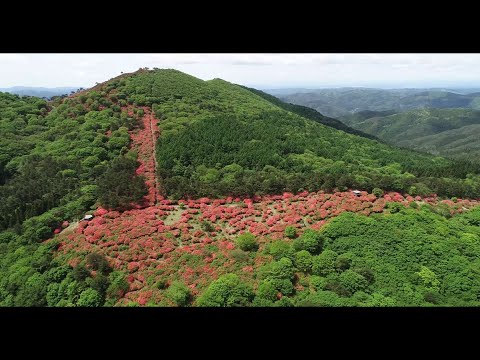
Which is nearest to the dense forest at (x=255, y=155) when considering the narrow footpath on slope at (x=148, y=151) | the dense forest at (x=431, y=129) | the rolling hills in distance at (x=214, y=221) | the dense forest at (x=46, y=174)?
the rolling hills in distance at (x=214, y=221)

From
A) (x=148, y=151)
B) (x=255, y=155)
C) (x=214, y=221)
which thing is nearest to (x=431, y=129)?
(x=255, y=155)

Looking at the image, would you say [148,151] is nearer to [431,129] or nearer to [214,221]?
[214,221]

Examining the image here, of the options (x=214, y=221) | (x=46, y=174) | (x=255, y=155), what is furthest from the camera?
(x=255, y=155)

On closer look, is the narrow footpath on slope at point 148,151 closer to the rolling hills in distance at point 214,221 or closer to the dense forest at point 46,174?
the rolling hills in distance at point 214,221

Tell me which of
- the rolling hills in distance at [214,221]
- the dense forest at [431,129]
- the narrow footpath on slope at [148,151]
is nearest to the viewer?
the rolling hills in distance at [214,221]
